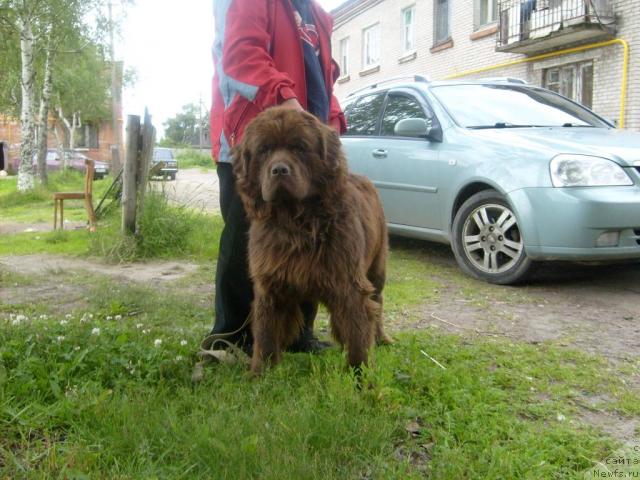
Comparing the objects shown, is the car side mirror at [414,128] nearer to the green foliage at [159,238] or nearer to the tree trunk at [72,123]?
the green foliage at [159,238]

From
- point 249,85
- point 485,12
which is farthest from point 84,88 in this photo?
point 249,85

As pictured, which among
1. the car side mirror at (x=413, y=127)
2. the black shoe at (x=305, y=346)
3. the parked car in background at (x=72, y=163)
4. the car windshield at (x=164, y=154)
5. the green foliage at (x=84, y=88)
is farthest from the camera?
the car windshield at (x=164, y=154)

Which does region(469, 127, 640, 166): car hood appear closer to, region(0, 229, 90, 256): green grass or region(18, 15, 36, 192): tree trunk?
region(0, 229, 90, 256): green grass

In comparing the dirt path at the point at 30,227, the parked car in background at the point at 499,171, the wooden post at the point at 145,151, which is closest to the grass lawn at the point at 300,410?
the parked car in background at the point at 499,171

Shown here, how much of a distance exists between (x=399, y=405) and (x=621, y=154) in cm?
358

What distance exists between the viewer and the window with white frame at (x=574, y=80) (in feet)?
49.0

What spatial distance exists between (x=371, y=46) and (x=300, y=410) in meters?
24.6

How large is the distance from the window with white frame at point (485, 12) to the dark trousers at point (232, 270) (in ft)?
56.2

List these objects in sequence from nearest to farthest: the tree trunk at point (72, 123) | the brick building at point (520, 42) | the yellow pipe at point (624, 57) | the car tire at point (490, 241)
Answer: the car tire at point (490, 241) < the yellow pipe at point (624, 57) < the brick building at point (520, 42) < the tree trunk at point (72, 123)

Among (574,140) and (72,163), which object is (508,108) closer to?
(574,140)

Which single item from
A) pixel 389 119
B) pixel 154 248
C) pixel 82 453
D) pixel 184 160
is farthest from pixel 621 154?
pixel 184 160

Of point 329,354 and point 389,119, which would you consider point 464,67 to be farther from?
point 329,354

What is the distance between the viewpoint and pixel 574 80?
15344 mm

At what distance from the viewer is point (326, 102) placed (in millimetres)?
3516
